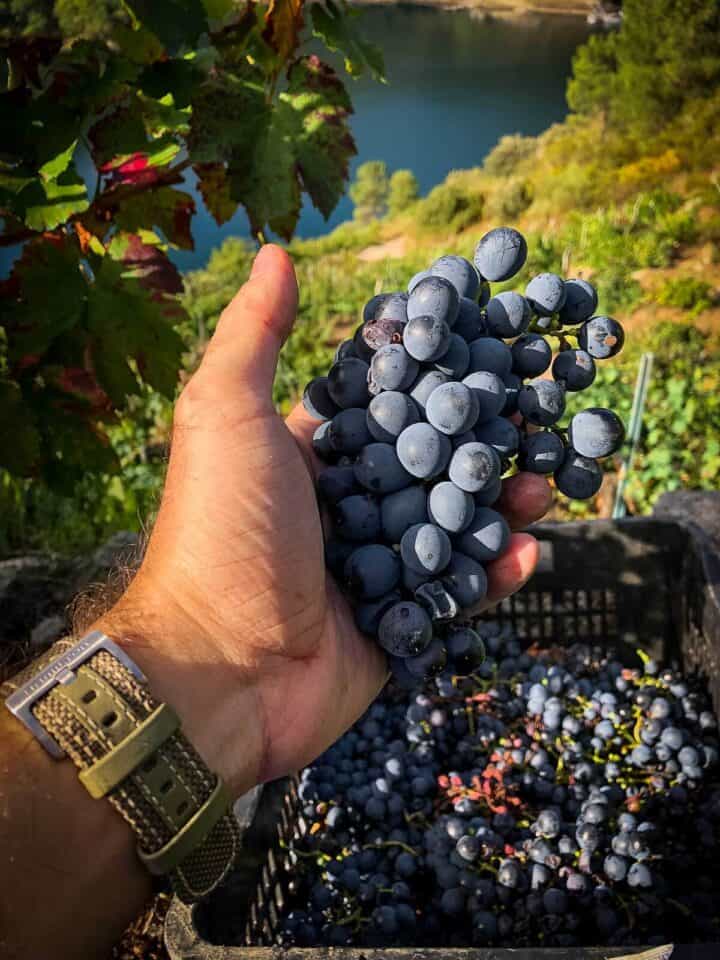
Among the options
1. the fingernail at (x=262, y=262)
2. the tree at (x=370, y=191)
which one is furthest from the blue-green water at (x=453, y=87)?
the fingernail at (x=262, y=262)

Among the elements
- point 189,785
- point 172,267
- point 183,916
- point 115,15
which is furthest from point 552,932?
point 115,15

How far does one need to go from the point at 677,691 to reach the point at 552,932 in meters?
0.67

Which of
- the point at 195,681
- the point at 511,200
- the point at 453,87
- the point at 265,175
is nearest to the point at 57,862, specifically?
the point at 195,681

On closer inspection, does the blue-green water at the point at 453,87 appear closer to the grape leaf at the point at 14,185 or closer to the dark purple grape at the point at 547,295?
the grape leaf at the point at 14,185

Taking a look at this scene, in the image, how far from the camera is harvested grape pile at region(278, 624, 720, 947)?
1499 millimetres

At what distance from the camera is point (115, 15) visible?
1794mm

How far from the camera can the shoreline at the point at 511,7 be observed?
2114 cm

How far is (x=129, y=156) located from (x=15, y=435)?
2.13 feet

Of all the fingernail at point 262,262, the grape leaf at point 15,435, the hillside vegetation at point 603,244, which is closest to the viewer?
the fingernail at point 262,262

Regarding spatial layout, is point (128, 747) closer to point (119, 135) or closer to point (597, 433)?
point (597, 433)

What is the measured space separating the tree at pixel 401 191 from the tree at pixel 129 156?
17.1m

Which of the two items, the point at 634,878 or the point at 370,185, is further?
the point at 370,185

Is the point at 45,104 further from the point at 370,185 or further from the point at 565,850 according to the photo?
the point at 370,185

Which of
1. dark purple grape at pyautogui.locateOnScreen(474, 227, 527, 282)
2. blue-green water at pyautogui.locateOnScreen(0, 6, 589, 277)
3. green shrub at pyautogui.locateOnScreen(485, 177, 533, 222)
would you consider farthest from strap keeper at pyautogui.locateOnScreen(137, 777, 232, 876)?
green shrub at pyautogui.locateOnScreen(485, 177, 533, 222)
